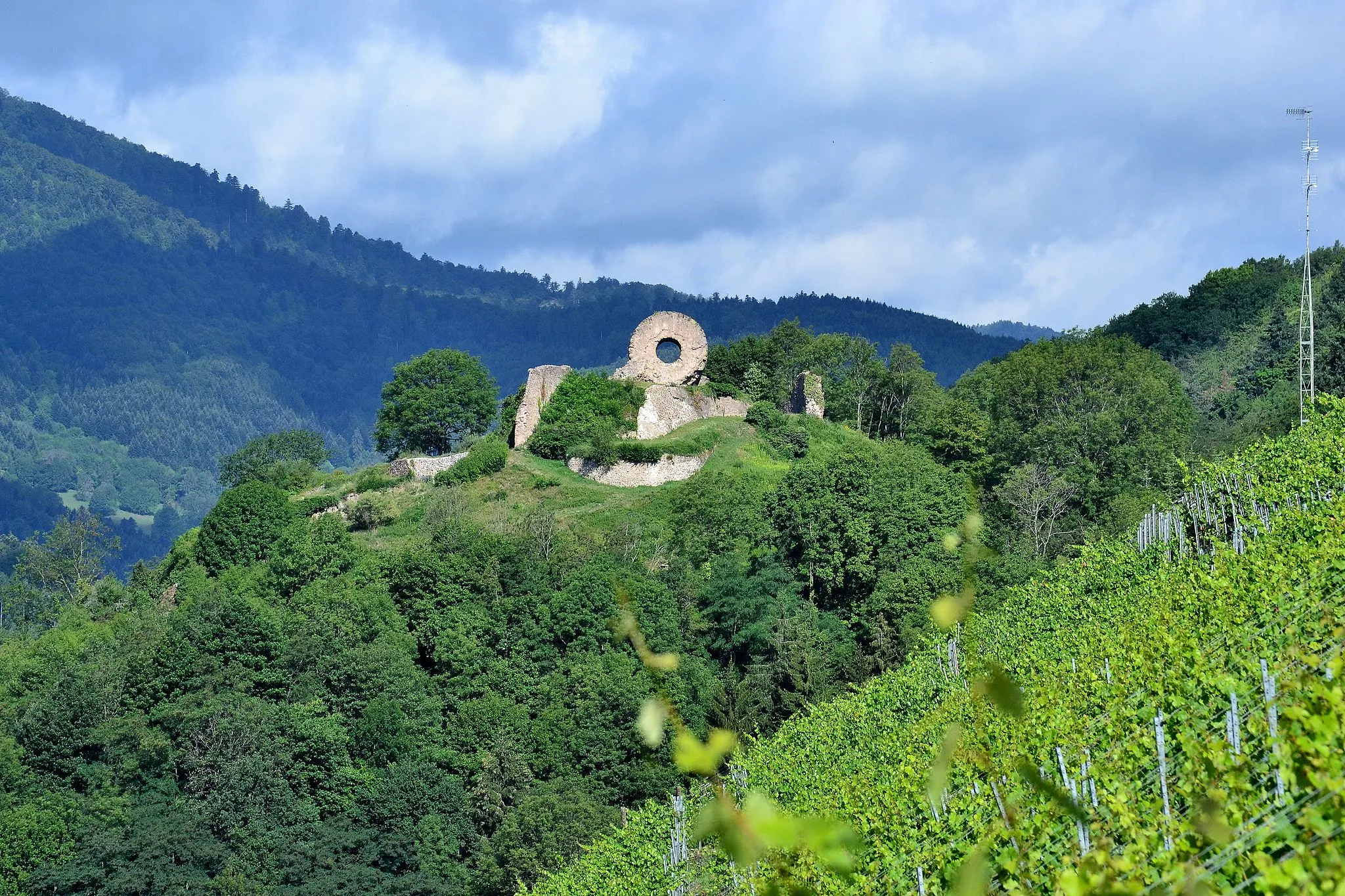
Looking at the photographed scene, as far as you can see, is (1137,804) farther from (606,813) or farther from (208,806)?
(208,806)

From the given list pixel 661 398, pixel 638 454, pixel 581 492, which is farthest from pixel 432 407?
pixel 581 492

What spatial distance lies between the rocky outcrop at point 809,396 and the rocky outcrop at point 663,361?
155 inches

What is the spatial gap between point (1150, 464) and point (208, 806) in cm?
2926

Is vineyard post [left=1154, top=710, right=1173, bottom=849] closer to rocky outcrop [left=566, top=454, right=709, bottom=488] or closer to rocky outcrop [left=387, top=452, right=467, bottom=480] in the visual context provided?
rocky outcrop [left=566, top=454, right=709, bottom=488]

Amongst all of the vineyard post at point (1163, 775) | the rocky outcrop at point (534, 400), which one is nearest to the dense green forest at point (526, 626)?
the rocky outcrop at point (534, 400)

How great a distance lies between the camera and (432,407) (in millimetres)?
58625

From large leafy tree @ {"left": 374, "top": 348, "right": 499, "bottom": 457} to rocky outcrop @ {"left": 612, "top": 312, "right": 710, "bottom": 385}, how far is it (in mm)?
7033

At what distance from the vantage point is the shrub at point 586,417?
4906cm

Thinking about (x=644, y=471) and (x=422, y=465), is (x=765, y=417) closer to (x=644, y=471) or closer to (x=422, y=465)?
(x=644, y=471)

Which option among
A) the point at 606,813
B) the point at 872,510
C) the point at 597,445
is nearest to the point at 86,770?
the point at 606,813

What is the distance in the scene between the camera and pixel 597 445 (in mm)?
48469

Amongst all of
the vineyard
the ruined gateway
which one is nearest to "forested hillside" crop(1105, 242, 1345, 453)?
the ruined gateway

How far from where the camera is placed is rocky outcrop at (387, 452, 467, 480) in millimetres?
50750

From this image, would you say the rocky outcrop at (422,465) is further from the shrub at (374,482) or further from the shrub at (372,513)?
the shrub at (372,513)
